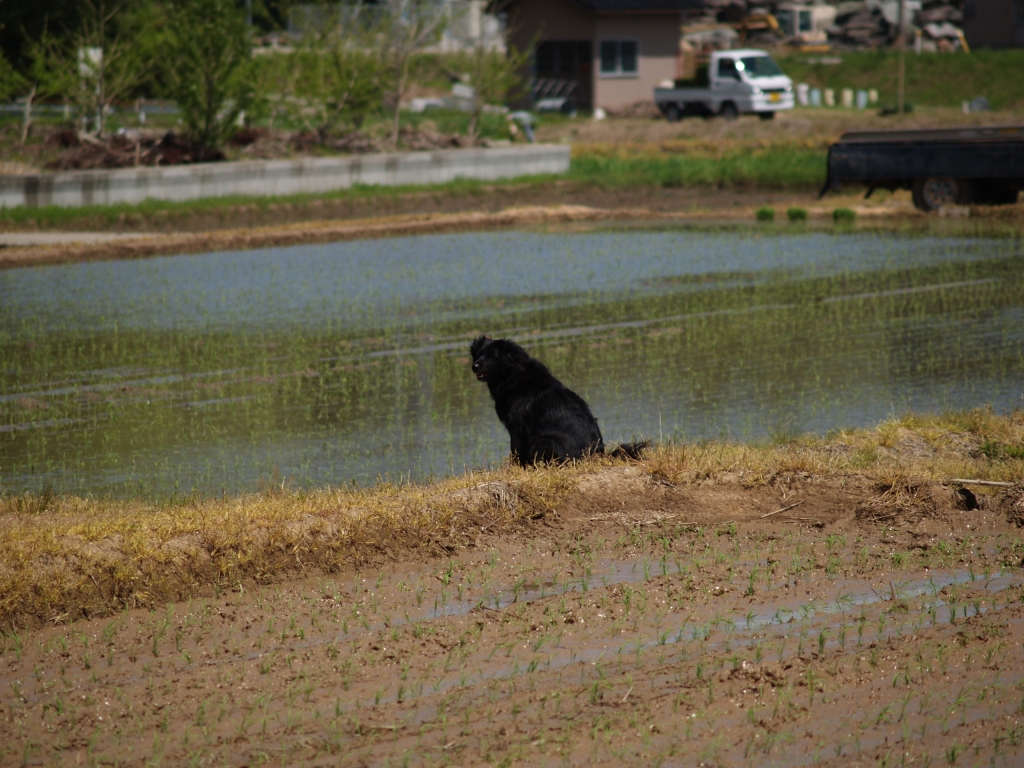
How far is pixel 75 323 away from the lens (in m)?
15.2

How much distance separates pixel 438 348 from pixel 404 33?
24211 mm

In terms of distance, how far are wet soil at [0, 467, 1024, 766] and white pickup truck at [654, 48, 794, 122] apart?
117 feet

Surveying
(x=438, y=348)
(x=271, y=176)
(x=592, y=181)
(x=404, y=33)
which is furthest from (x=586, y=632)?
(x=404, y=33)

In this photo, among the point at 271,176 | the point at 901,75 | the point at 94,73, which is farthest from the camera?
the point at 901,75

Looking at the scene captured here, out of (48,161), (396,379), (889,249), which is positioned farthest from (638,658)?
(48,161)

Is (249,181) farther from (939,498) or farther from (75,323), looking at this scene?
(939,498)

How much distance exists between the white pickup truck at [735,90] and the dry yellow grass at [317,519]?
3396 centimetres

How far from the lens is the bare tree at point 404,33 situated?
3491 cm

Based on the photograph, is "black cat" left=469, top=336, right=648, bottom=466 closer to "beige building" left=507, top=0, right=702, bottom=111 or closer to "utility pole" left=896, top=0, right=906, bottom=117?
"utility pole" left=896, top=0, right=906, bottom=117

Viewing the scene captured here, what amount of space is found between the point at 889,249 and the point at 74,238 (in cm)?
1422

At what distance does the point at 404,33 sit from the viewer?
35.6m

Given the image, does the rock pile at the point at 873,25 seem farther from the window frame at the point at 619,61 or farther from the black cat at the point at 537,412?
the black cat at the point at 537,412

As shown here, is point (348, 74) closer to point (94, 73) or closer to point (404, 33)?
Answer: point (404, 33)

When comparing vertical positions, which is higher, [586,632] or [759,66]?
[759,66]
